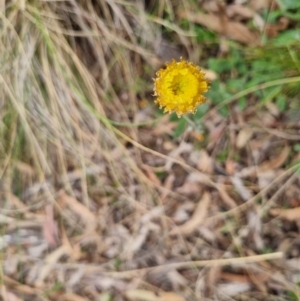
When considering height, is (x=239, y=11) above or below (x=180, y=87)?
above

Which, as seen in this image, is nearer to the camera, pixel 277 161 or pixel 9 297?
pixel 277 161

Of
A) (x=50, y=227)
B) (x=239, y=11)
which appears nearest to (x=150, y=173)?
(x=50, y=227)

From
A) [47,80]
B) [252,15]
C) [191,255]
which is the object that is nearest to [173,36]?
[252,15]

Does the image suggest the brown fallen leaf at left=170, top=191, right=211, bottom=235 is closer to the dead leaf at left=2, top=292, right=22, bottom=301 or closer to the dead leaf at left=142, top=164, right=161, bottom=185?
the dead leaf at left=142, top=164, right=161, bottom=185

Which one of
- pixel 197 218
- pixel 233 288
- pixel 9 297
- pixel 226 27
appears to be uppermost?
pixel 226 27

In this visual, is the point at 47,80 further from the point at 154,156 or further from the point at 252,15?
the point at 252,15

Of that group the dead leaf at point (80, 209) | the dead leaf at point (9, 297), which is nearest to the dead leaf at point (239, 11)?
the dead leaf at point (80, 209)

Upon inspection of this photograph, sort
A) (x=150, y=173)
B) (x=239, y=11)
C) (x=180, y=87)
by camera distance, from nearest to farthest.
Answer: (x=180, y=87) < (x=239, y=11) < (x=150, y=173)

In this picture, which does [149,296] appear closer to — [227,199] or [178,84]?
[227,199]
